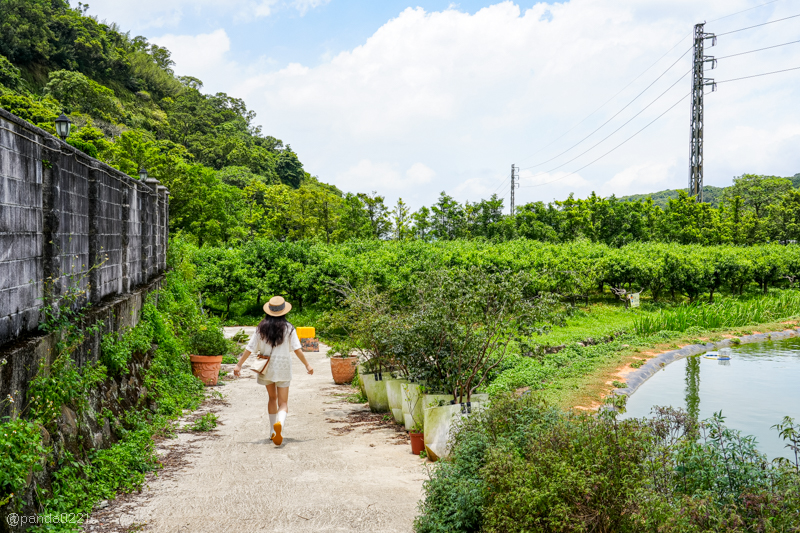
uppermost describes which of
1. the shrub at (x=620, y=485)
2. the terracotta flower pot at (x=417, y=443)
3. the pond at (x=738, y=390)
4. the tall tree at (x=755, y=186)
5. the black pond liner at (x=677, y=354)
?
the tall tree at (x=755, y=186)

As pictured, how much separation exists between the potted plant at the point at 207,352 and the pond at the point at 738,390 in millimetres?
6420

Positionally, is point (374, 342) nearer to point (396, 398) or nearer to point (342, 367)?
point (396, 398)

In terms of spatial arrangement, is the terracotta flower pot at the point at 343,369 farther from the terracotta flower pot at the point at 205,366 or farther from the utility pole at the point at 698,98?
the utility pole at the point at 698,98

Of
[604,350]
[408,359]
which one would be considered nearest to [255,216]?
[604,350]

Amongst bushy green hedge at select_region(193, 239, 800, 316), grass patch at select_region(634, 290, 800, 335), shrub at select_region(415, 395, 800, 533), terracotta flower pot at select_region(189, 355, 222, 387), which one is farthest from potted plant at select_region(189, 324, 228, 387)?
grass patch at select_region(634, 290, 800, 335)

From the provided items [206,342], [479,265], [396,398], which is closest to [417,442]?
[396,398]

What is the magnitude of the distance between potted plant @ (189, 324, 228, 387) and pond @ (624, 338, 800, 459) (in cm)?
642

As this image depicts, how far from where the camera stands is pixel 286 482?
483cm

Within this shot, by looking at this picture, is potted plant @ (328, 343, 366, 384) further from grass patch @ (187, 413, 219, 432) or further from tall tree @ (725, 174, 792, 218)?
tall tree @ (725, 174, 792, 218)

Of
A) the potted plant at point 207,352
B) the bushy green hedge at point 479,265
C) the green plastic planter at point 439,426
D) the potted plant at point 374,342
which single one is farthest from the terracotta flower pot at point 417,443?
the bushy green hedge at point 479,265

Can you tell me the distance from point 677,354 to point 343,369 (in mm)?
7915

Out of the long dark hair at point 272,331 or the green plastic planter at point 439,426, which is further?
the long dark hair at point 272,331

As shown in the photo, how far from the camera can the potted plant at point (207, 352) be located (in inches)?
370

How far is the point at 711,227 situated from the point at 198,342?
110ft
